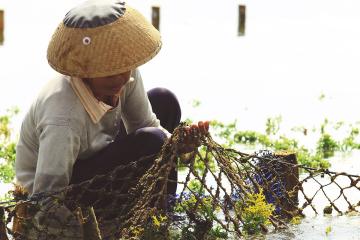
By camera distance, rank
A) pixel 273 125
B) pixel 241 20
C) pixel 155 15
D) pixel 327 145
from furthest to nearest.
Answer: pixel 241 20 → pixel 155 15 → pixel 273 125 → pixel 327 145

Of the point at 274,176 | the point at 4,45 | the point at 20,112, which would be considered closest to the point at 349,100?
the point at 20,112

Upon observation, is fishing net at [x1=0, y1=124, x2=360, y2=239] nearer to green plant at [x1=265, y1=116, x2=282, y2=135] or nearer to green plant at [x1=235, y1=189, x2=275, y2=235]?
green plant at [x1=235, y1=189, x2=275, y2=235]

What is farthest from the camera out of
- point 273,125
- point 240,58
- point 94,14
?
point 240,58

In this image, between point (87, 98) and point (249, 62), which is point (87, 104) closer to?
Result: point (87, 98)

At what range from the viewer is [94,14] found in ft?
16.8

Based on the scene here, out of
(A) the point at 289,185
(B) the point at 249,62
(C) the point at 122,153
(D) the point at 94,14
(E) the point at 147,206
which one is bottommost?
(B) the point at 249,62

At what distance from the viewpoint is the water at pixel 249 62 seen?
11031mm

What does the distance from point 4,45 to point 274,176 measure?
14.9 m

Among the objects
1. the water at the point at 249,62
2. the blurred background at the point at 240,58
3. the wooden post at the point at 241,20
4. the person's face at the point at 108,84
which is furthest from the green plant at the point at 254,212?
the wooden post at the point at 241,20

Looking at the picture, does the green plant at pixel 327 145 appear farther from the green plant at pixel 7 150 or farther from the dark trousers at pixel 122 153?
the dark trousers at pixel 122 153

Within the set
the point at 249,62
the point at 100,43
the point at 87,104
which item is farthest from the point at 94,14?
the point at 249,62

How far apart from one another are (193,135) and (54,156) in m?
0.76

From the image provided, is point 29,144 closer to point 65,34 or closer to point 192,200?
point 65,34

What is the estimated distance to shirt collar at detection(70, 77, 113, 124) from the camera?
204 inches
